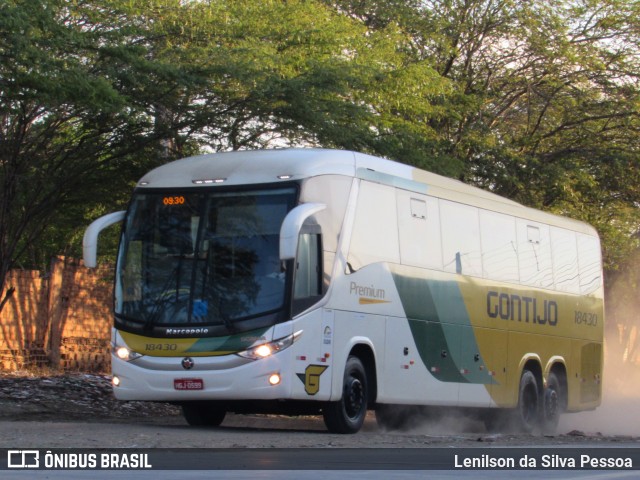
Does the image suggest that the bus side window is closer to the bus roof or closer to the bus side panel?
the bus side panel

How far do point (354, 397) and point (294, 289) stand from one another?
1922 millimetres

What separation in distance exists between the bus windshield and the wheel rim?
5.43 ft

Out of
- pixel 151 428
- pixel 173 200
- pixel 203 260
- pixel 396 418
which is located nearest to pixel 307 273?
pixel 203 260

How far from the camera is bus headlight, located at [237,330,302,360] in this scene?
14.1m

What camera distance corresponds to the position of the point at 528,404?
67.2 feet

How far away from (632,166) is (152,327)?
1839 centimetres

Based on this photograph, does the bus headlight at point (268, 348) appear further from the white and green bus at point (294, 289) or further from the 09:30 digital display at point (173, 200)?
the 09:30 digital display at point (173, 200)

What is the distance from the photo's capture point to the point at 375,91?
2266 centimetres

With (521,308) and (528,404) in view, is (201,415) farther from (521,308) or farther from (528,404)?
(528,404)

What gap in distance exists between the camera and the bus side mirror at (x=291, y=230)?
13.3m

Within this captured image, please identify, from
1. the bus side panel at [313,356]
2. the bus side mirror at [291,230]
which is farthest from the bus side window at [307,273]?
the bus side mirror at [291,230]
